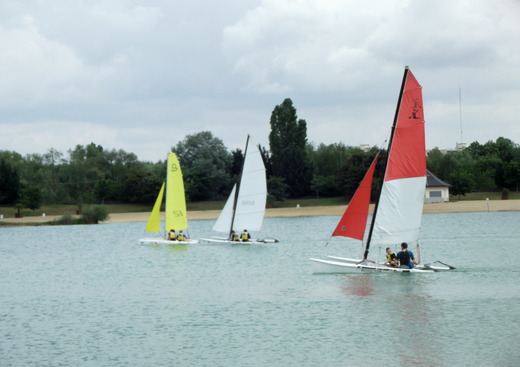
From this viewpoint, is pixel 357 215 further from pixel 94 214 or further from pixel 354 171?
pixel 354 171

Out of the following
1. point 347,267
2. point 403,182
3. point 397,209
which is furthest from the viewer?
point 347,267

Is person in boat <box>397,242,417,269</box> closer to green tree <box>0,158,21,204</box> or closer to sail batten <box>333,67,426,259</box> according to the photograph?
sail batten <box>333,67,426,259</box>

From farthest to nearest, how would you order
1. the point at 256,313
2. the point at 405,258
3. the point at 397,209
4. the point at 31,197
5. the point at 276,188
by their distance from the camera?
the point at 276,188
the point at 31,197
the point at 405,258
the point at 397,209
the point at 256,313

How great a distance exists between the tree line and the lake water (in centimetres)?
5979

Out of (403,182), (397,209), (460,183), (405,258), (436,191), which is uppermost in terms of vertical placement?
(460,183)

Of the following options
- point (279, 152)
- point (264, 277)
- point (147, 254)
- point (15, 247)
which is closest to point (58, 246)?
point (15, 247)

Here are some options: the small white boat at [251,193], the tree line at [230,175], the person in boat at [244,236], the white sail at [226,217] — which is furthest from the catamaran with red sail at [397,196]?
the tree line at [230,175]

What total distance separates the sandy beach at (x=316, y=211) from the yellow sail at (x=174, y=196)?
42801 mm

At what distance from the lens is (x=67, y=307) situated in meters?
28.4

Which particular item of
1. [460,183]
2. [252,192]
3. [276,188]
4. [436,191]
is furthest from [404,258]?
[460,183]

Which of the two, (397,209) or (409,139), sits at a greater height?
(409,139)

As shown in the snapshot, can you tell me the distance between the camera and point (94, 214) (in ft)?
289

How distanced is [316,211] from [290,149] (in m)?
15.1

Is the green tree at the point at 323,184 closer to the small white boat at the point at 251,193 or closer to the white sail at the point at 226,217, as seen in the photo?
the white sail at the point at 226,217
